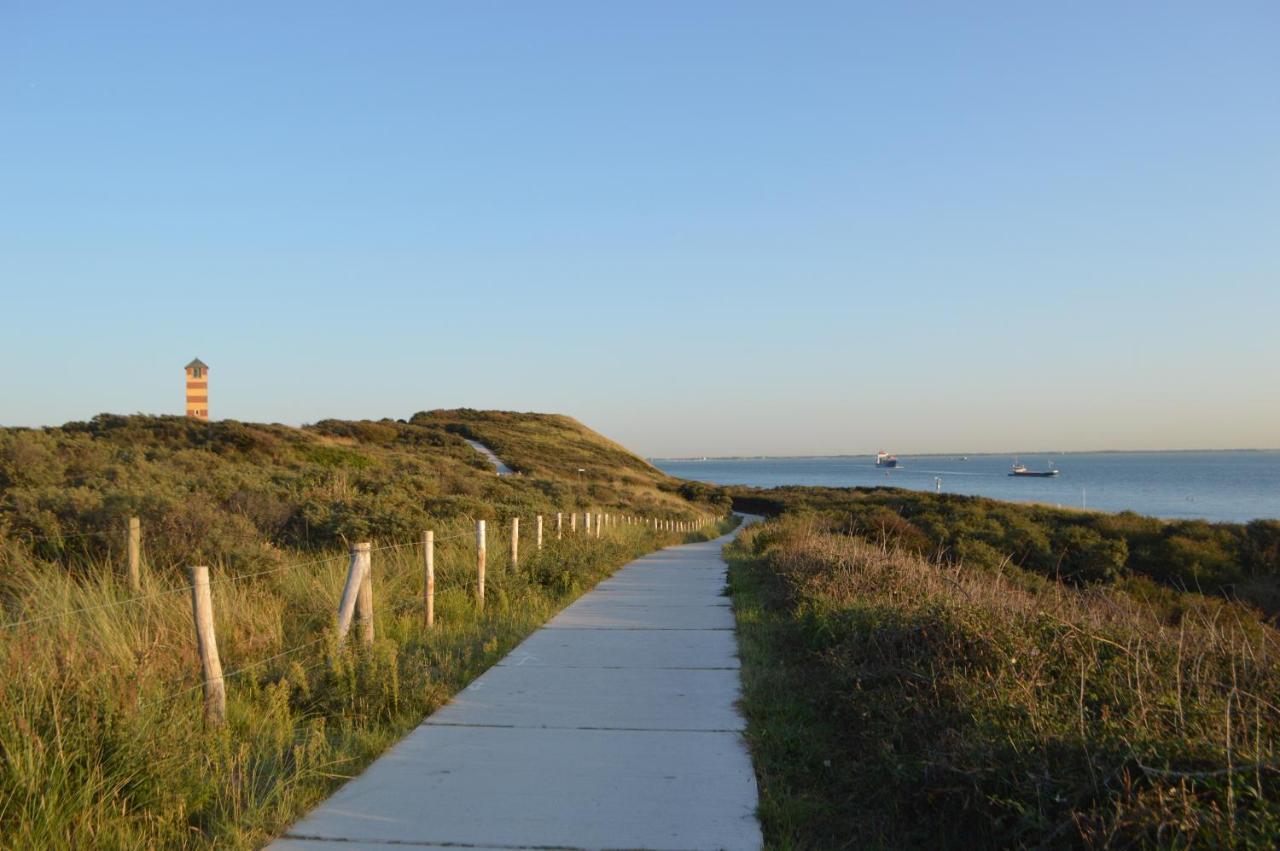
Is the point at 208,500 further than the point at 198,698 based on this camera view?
Yes

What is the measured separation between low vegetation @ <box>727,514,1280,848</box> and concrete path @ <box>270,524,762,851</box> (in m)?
0.33

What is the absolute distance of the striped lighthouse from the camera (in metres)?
45.4

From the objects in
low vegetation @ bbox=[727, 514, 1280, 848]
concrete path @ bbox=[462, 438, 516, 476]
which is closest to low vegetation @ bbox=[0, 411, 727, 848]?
low vegetation @ bbox=[727, 514, 1280, 848]

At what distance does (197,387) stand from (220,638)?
4188 cm

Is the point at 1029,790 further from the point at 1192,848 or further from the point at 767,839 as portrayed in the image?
the point at 767,839

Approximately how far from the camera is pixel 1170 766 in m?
3.90

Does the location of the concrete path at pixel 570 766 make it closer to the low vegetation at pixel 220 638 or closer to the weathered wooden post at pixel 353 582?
the low vegetation at pixel 220 638

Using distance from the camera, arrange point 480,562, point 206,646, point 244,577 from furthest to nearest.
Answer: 1. point 480,562
2. point 244,577
3. point 206,646

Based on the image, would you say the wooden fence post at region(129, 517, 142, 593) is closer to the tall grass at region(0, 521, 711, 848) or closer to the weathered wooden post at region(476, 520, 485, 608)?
the tall grass at region(0, 521, 711, 848)

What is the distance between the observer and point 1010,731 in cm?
454

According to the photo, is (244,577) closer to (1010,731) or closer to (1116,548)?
(1010,731)

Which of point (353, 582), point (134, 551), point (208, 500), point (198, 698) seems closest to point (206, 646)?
point (198, 698)

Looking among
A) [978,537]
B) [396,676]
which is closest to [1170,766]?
[396,676]

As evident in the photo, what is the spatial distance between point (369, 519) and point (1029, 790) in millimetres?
12442
